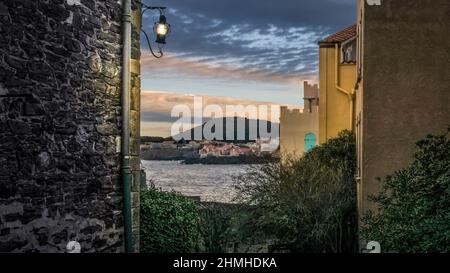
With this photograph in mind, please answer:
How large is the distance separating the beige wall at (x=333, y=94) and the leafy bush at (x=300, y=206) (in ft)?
22.3

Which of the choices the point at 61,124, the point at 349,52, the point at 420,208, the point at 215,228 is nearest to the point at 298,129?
the point at 349,52

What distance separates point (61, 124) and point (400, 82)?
25.5ft

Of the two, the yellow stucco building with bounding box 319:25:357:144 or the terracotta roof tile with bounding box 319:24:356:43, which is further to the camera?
the terracotta roof tile with bounding box 319:24:356:43

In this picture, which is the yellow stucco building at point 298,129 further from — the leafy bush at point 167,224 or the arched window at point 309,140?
the leafy bush at point 167,224

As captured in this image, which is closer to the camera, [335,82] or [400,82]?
[400,82]

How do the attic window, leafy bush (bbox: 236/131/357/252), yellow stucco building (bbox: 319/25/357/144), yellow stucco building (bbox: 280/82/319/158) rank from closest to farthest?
1. leafy bush (bbox: 236/131/357/252)
2. the attic window
3. yellow stucco building (bbox: 319/25/357/144)
4. yellow stucco building (bbox: 280/82/319/158)

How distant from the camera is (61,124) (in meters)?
7.12

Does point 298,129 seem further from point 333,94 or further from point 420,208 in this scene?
point 420,208

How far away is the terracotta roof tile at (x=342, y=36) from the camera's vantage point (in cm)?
2247

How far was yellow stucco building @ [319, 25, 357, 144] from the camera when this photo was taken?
2225cm

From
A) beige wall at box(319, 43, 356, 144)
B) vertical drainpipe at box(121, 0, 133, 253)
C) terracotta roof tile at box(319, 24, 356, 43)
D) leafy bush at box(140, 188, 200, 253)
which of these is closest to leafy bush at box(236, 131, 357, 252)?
leafy bush at box(140, 188, 200, 253)

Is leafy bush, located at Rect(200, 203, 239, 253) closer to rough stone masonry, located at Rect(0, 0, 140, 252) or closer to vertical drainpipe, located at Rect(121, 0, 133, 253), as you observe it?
rough stone masonry, located at Rect(0, 0, 140, 252)
